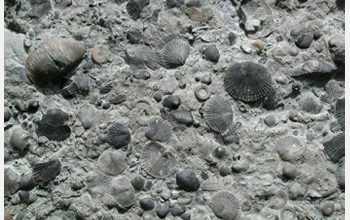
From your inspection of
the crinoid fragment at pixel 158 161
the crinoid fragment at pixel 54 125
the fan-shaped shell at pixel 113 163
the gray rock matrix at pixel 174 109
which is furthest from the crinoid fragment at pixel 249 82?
the crinoid fragment at pixel 54 125

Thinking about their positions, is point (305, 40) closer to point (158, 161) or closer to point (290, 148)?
point (290, 148)

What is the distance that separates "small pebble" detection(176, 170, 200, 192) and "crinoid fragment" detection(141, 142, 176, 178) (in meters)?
0.03

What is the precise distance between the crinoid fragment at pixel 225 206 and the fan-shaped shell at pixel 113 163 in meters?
0.27

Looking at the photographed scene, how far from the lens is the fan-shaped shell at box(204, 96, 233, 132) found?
36.6 inches

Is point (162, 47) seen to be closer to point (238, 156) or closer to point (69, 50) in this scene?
point (69, 50)

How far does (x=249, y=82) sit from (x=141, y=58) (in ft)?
1.03

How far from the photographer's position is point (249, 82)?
0.93 m

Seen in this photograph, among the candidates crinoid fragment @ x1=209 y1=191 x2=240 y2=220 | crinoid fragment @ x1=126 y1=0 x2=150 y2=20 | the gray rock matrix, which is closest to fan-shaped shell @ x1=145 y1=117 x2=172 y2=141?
the gray rock matrix

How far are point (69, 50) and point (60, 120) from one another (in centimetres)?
20

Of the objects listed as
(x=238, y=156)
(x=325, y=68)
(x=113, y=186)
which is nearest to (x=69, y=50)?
(x=113, y=186)

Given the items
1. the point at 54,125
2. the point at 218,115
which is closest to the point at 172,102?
the point at 218,115

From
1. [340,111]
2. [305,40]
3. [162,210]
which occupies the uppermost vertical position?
[305,40]

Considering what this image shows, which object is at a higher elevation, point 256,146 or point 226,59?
point 226,59

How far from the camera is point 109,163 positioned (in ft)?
3.07
